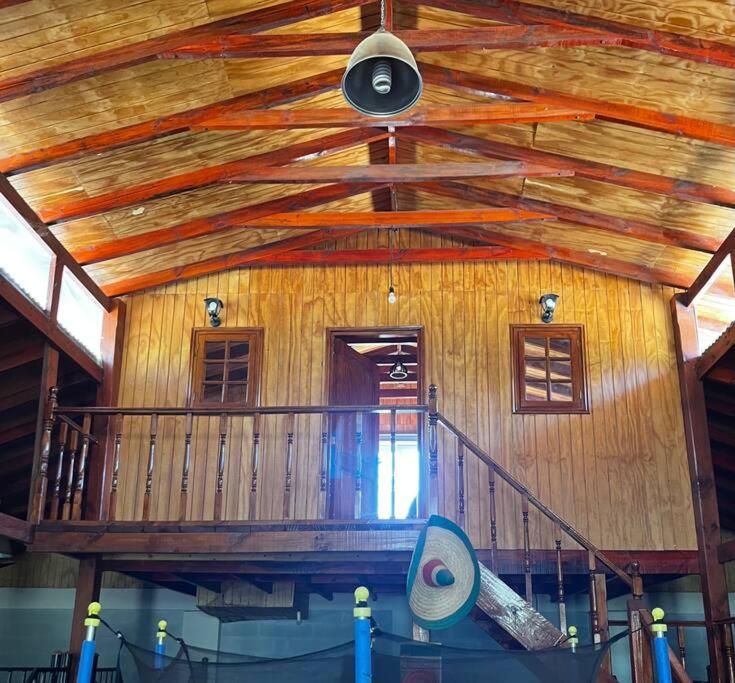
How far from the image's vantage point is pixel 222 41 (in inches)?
266

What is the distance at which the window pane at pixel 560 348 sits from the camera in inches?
397

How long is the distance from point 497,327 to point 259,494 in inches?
124

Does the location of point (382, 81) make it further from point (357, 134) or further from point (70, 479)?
point (70, 479)

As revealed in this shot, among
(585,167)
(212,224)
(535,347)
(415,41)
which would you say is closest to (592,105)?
(585,167)

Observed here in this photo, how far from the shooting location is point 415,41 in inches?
261

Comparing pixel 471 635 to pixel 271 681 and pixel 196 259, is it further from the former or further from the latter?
pixel 271 681

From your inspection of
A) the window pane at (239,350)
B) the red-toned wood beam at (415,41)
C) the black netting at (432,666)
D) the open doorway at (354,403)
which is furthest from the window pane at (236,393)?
the black netting at (432,666)

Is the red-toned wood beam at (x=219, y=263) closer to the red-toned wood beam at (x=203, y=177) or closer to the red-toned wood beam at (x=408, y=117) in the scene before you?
the red-toned wood beam at (x=203, y=177)

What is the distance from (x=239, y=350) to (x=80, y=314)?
1784mm

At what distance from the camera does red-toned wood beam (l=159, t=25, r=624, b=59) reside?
660cm

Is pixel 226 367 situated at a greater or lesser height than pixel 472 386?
greater

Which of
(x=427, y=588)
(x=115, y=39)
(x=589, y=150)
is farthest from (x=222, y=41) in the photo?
(x=427, y=588)

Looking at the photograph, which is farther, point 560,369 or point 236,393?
point 236,393

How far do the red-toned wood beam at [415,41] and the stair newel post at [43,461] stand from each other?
3341 millimetres
